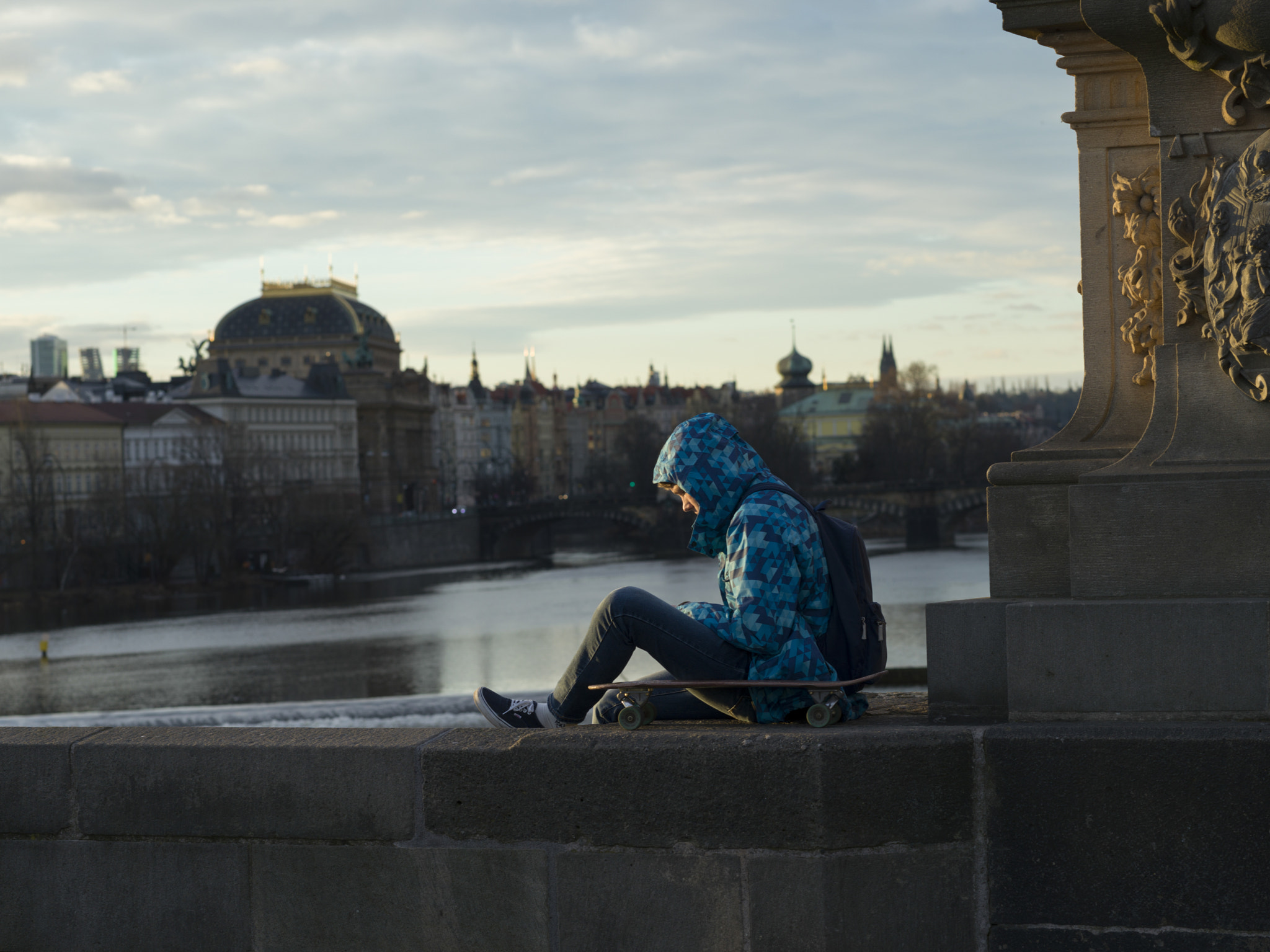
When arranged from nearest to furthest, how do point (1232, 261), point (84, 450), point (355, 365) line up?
point (1232, 261) → point (84, 450) → point (355, 365)

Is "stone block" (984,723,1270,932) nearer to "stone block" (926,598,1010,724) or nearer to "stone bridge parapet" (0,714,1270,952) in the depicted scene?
"stone bridge parapet" (0,714,1270,952)

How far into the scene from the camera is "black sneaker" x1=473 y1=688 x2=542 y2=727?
345 cm

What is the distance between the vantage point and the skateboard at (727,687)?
10.3ft

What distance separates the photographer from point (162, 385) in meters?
103

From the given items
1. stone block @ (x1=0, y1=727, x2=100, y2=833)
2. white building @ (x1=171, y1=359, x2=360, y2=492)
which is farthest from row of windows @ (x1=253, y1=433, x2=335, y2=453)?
stone block @ (x1=0, y1=727, x2=100, y2=833)

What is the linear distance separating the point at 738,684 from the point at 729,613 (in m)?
0.17

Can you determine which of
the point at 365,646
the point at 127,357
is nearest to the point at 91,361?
the point at 127,357

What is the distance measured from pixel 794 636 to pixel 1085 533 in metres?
0.63

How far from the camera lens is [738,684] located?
3150 mm

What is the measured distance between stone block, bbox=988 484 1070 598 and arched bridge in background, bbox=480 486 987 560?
58.2 m

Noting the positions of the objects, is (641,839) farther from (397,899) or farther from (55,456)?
(55,456)

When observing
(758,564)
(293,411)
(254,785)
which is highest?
(293,411)

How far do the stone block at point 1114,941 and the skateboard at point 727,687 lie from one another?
0.54 metres

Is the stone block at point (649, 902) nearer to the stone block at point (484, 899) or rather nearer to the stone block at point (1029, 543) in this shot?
the stone block at point (484, 899)
